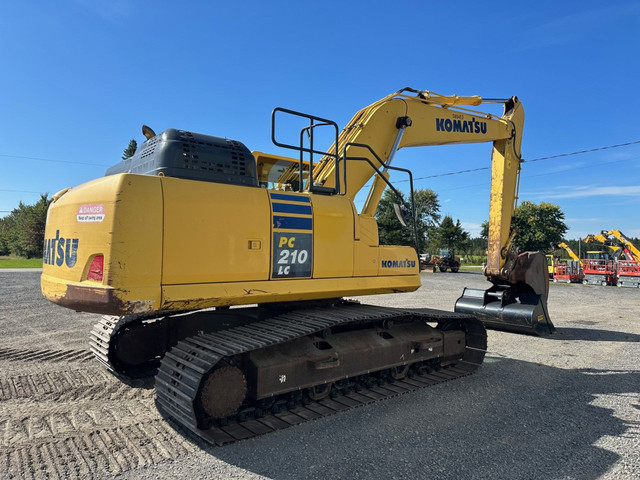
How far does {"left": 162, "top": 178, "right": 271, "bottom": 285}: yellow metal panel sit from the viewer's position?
3.71 meters

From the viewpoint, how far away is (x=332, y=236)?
4680 millimetres

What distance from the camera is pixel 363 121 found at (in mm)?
6039

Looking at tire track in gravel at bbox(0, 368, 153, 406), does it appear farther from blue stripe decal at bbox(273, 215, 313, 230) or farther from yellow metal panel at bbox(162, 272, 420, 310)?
blue stripe decal at bbox(273, 215, 313, 230)

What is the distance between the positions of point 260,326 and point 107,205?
181cm

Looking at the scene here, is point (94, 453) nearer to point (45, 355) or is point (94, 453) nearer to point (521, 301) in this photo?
point (45, 355)

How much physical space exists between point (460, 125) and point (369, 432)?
556cm

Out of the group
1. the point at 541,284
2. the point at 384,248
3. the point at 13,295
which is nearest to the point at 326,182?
the point at 384,248

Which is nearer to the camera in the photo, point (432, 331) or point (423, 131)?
point (432, 331)

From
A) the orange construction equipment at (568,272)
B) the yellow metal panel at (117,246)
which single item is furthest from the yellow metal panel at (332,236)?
the orange construction equipment at (568,272)

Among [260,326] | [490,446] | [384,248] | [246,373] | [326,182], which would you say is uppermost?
[326,182]

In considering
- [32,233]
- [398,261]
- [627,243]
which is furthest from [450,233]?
[32,233]

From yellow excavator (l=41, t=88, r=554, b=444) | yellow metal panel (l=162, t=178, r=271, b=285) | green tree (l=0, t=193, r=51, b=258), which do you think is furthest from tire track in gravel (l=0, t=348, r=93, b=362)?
green tree (l=0, t=193, r=51, b=258)

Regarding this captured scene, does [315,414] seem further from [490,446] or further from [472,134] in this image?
[472,134]

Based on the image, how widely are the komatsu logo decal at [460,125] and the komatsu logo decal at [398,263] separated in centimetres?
268
